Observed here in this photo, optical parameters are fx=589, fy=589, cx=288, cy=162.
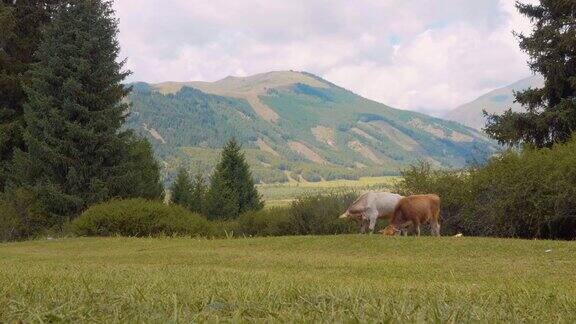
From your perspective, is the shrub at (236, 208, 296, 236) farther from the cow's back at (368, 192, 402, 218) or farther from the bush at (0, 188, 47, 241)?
the bush at (0, 188, 47, 241)

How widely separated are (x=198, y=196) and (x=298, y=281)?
2448 inches

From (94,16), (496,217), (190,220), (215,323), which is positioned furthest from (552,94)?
(215,323)

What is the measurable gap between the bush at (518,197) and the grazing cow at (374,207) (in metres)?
3.95

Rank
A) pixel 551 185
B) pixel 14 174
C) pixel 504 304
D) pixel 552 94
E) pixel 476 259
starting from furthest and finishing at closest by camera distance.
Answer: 1. pixel 14 174
2. pixel 552 94
3. pixel 551 185
4. pixel 476 259
5. pixel 504 304

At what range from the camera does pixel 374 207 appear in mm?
21344

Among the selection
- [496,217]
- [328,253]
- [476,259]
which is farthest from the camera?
[496,217]

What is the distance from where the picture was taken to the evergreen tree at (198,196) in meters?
63.8

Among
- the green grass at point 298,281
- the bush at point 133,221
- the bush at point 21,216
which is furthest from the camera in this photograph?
the bush at point 21,216

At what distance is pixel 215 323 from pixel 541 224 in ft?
69.1

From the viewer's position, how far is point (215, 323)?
2.39 metres

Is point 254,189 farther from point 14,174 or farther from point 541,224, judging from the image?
point 541,224

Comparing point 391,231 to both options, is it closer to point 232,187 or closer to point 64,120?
point 64,120

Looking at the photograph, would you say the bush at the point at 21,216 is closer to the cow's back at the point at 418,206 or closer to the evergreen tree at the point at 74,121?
the evergreen tree at the point at 74,121

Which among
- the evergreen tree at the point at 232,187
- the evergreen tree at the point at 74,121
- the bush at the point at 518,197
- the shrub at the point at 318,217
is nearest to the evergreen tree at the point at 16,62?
the evergreen tree at the point at 74,121
